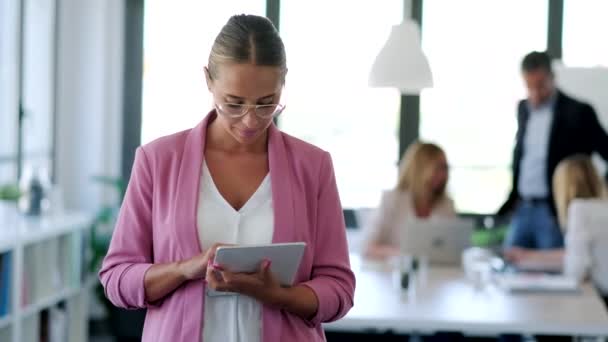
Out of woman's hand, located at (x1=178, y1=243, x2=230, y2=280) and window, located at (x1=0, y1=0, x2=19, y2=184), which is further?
window, located at (x1=0, y1=0, x2=19, y2=184)

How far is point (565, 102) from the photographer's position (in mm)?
5074

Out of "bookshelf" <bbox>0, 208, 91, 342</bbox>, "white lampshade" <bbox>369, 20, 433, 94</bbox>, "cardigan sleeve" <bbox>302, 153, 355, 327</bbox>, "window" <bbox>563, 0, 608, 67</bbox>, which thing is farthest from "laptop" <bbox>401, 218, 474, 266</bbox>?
"cardigan sleeve" <bbox>302, 153, 355, 327</bbox>

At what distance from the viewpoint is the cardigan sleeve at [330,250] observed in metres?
1.84

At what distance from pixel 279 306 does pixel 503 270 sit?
2.85 meters

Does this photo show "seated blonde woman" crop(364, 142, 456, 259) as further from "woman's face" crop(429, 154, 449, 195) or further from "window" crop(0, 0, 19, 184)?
"window" crop(0, 0, 19, 184)

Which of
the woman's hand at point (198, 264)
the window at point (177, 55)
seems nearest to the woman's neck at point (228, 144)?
the woman's hand at point (198, 264)

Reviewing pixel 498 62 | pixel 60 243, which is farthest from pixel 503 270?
pixel 60 243

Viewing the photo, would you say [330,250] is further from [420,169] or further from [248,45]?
[420,169]

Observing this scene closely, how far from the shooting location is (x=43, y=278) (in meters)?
4.97

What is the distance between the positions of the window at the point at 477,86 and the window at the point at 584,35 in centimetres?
14

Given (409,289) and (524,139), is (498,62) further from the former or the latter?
(409,289)

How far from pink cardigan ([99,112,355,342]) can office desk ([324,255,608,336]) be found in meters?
1.66

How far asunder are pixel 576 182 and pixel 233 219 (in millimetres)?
3023

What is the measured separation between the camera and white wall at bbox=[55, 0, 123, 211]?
236 inches
